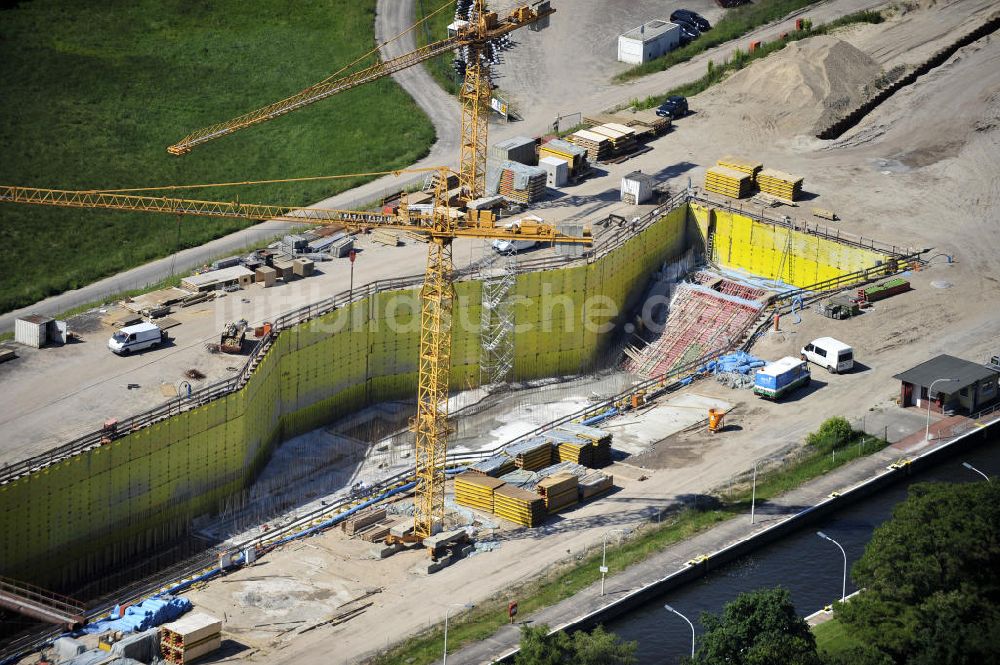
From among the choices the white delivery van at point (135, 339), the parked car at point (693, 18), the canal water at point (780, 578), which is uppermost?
the parked car at point (693, 18)

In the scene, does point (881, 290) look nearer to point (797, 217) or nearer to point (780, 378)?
point (797, 217)

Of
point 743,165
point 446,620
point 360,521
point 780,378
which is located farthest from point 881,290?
point 446,620

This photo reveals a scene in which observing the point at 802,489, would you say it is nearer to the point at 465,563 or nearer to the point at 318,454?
the point at 465,563

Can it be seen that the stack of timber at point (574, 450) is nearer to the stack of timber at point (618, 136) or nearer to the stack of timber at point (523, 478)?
the stack of timber at point (523, 478)

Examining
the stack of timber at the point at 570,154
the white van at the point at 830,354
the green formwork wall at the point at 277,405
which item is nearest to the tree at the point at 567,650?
the green formwork wall at the point at 277,405

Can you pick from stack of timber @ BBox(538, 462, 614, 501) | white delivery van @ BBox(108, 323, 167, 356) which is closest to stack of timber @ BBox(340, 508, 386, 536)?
stack of timber @ BBox(538, 462, 614, 501)

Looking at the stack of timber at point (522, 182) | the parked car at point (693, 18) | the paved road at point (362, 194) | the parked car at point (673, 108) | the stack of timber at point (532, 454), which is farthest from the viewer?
the parked car at point (693, 18)

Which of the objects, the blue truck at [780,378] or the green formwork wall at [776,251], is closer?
the blue truck at [780,378]
